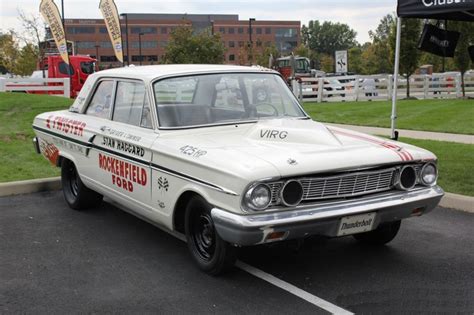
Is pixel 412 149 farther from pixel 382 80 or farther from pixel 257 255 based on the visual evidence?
pixel 382 80

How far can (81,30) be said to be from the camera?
108125mm

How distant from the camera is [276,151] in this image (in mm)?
4219

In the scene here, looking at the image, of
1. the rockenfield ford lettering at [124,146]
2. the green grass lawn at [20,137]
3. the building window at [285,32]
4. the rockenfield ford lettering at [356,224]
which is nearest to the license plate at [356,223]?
the rockenfield ford lettering at [356,224]

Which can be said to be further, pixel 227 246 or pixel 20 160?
pixel 20 160

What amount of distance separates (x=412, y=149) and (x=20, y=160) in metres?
6.78

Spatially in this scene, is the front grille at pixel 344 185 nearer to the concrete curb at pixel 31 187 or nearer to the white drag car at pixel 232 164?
the white drag car at pixel 232 164

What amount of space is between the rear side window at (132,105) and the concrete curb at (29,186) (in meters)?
2.54

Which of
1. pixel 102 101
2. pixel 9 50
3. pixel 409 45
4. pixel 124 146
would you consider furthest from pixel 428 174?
pixel 9 50

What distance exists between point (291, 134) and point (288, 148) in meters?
0.32

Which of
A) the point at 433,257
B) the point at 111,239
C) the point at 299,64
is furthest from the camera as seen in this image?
the point at 299,64

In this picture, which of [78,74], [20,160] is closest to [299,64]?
[78,74]

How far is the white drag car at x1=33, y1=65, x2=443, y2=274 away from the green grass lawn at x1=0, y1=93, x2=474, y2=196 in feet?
7.53

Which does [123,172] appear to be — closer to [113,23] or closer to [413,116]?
[413,116]

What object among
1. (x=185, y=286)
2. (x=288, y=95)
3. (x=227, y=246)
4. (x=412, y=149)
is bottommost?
(x=185, y=286)
